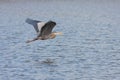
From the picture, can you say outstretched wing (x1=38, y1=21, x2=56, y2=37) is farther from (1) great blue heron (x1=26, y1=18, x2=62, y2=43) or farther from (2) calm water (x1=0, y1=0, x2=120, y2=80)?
(2) calm water (x1=0, y1=0, x2=120, y2=80)

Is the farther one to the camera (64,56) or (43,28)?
(64,56)

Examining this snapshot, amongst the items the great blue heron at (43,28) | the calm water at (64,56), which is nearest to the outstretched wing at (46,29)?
the great blue heron at (43,28)

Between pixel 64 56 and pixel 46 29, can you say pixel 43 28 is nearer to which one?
pixel 46 29

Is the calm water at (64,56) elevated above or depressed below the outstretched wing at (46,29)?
below

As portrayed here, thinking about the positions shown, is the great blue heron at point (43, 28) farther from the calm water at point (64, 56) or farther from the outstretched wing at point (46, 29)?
the calm water at point (64, 56)

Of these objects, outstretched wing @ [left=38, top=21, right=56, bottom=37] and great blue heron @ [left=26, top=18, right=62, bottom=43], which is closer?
outstretched wing @ [left=38, top=21, right=56, bottom=37]

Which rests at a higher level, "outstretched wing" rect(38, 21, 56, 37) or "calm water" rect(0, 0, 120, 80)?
"outstretched wing" rect(38, 21, 56, 37)

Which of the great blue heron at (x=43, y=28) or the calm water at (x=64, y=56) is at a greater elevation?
the great blue heron at (x=43, y=28)

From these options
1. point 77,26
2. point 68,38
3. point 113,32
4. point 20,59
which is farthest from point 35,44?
point 77,26

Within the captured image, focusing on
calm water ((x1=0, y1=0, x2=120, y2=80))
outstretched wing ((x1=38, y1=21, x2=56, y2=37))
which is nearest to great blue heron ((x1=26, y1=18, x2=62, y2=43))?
outstretched wing ((x1=38, y1=21, x2=56, y2=37))

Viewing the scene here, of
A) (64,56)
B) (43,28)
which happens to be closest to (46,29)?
(43,28)

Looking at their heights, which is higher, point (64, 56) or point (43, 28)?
point (43, 28)

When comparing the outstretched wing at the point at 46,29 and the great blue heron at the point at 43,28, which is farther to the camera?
the great blue heron at the point at 43,28

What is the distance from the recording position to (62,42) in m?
27.9
